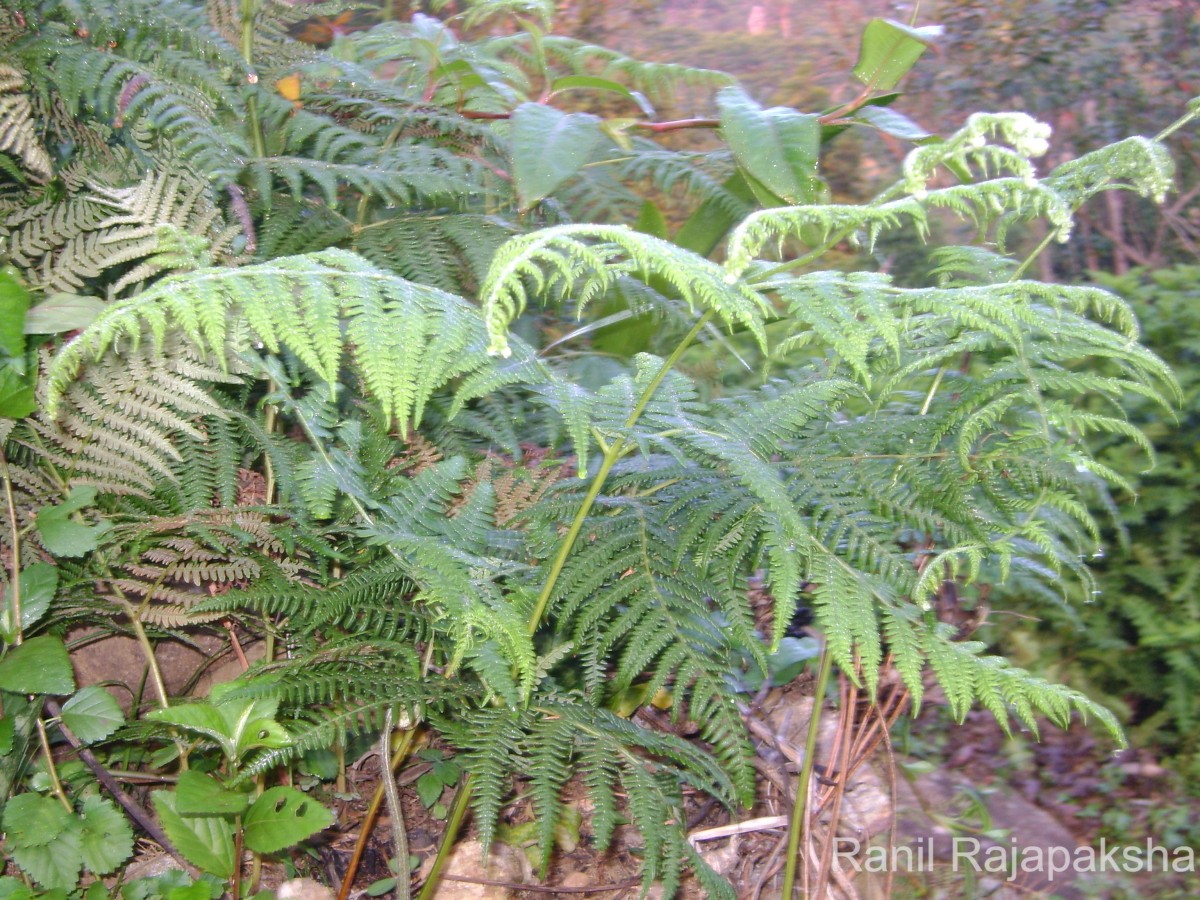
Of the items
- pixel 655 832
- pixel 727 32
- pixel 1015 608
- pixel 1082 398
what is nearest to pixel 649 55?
pixel 727 32

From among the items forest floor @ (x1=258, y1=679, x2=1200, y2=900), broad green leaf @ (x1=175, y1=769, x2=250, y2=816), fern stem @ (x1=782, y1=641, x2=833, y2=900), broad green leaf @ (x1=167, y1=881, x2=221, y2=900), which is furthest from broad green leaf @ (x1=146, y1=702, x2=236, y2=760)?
fern stem @ (x1=782, y1=641, x2=833, y2=900)

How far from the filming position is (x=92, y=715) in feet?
3.98

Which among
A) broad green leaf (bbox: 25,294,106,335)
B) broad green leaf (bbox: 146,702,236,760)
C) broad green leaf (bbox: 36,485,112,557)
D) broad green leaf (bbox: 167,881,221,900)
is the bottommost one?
broad green leaf (bbox: 167,881,221,900)

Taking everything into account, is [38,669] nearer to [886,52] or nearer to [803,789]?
[803,789]

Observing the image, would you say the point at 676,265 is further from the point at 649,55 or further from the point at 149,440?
the point at 649,55

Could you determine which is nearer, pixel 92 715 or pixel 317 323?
pixel 317 323

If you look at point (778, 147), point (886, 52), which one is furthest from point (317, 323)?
point (886, 52)

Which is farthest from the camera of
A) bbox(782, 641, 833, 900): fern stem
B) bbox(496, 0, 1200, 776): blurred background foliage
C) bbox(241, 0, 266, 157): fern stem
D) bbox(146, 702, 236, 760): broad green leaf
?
bbox(496, 0, 1200, 776): blurred background foliage

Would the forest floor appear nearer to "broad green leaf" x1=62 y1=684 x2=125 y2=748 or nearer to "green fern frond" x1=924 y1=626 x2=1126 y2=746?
"broad green leaf" x1=62 y1=684 x2=125 y2=748

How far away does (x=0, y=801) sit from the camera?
1.20m

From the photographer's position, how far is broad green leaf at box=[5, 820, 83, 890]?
117 cm

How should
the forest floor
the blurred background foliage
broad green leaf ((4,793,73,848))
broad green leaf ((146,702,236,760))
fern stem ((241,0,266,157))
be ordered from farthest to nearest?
the blurred background foliage, fern stem ((241,0,266,157)), the forest floor, broad green leaf ((4,793,73,848)), broad green leaf ((146,702,236,760))

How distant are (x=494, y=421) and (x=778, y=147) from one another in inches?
25.9

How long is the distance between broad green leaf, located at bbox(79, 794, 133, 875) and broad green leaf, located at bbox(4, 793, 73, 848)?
0.03 m
